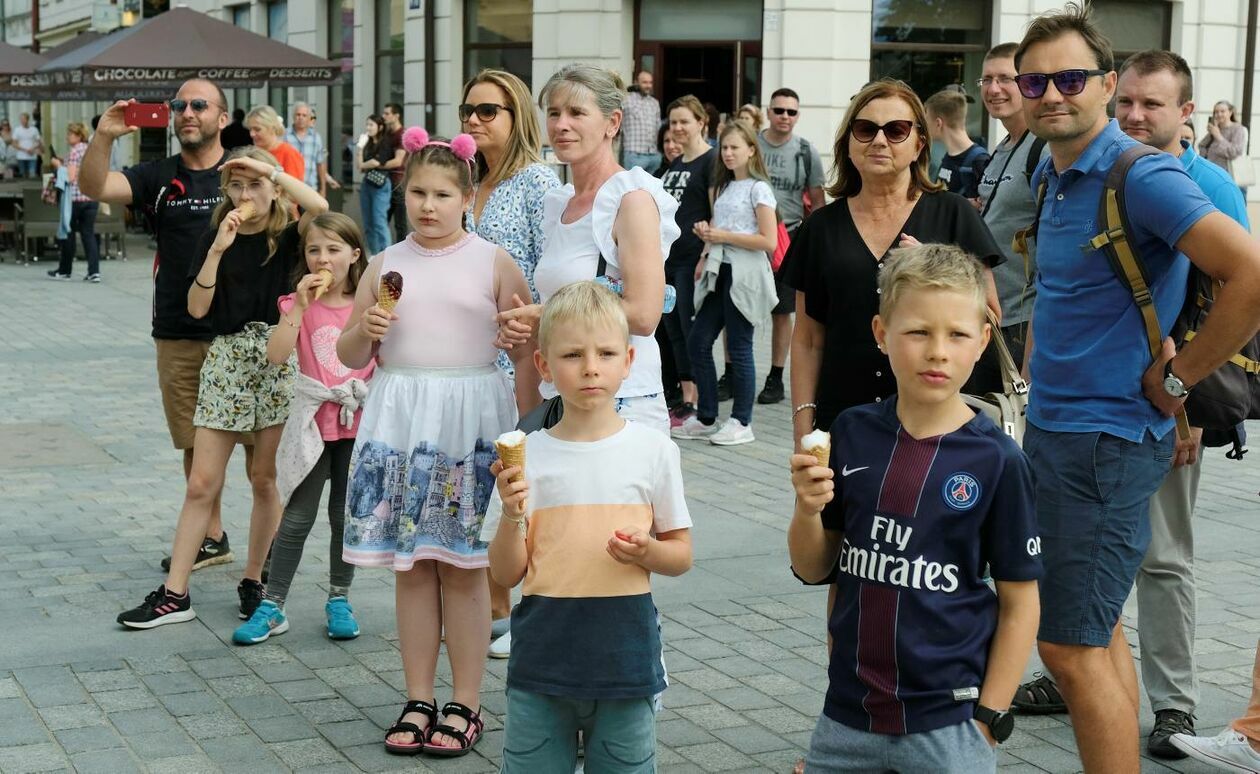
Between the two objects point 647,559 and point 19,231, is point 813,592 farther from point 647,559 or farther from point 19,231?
point 19,231

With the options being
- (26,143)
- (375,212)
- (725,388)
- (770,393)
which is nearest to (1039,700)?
(725,388)

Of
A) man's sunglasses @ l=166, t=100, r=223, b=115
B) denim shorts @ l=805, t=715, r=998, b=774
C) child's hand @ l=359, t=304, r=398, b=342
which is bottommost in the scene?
denim shorts @ l=805, t=715, r=998, b=774

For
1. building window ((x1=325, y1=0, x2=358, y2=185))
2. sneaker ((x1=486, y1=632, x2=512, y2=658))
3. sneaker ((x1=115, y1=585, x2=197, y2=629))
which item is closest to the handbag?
sneaker ((x1=486, y1=632, x2=512, y2=658))

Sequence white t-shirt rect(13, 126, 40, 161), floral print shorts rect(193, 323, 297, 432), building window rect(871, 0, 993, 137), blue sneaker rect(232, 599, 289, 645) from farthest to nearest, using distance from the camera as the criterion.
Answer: white t-shirt rect(13, 126, 40, 161)
building window rect(871, 0, 993, 137)
floral print shorts rect(193, 323, 297, 432)
blue sneaker rect(232, 599, 289, 645)

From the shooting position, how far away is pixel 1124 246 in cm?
391

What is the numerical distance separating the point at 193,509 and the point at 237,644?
645 mm

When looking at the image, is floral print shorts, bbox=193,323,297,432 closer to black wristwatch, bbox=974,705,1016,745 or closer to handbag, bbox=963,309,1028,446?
handbag, bbox=963,309,1028,446

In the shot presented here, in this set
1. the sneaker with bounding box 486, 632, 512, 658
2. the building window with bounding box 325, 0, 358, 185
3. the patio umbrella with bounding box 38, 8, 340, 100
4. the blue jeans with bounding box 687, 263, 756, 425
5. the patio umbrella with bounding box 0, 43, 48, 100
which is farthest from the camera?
the building window with bounding box 325, 0, 358, 185

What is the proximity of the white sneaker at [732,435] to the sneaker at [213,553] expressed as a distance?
381 cm

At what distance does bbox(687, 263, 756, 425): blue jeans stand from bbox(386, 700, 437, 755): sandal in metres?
5.46

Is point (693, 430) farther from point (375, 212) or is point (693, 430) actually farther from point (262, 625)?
point (375, 212)

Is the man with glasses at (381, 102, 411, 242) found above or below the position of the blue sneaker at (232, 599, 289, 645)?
above

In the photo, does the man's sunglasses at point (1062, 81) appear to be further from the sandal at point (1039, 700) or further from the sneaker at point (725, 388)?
the sneaker at point (725, 388)

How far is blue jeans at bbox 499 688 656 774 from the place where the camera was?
374cm
